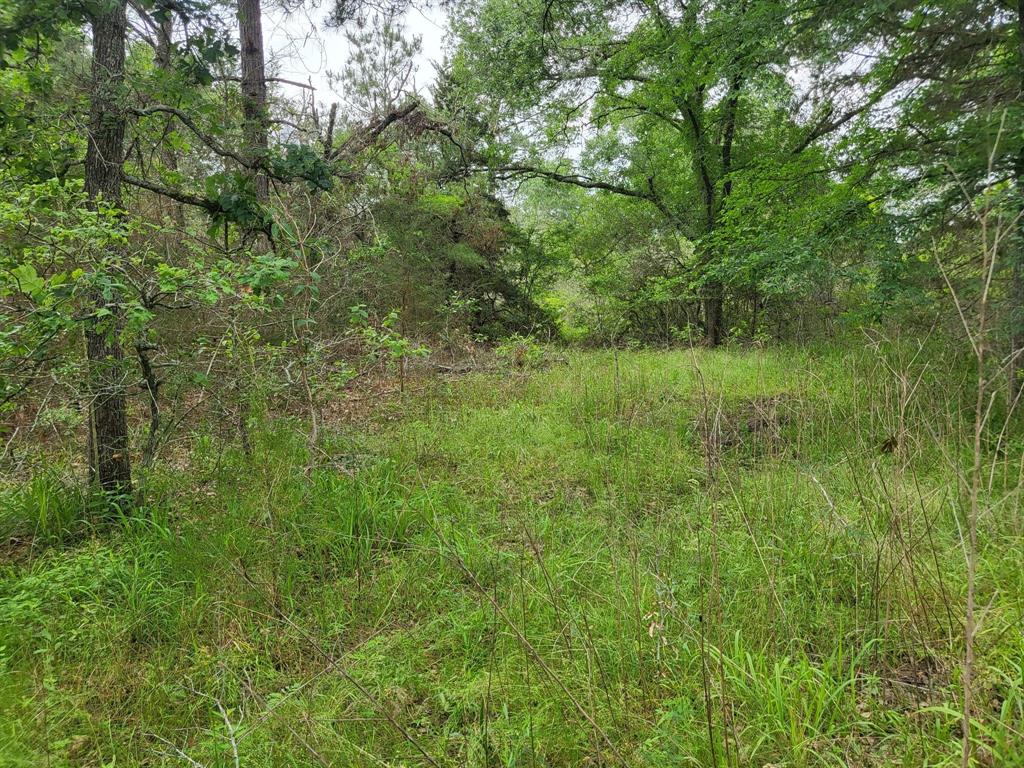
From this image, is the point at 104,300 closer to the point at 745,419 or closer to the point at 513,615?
the point at 513,615

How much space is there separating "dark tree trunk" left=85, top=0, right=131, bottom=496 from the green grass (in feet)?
0.88

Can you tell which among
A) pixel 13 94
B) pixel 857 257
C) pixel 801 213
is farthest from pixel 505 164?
pixel 13 94

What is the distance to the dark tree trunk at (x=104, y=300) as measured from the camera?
2.88 metres

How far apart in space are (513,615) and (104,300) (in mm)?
2949

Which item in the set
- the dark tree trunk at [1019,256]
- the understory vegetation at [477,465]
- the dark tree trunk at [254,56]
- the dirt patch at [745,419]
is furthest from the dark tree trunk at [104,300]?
the dark tree trunk at [1019,256]

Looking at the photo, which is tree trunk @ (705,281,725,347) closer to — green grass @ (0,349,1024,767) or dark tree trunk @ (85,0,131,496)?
green grass @ (0,349,1024,767)

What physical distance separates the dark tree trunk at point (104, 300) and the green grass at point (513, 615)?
27 centimetres

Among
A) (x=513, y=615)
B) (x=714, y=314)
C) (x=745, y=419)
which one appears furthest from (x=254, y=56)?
(x=714, y=314)

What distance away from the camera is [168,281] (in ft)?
8.49

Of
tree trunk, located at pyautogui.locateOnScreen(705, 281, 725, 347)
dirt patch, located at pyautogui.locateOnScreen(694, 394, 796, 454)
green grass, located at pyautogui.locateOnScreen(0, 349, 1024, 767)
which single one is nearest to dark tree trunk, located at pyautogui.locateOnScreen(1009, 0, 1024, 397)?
green grass, located at pyautogui.locateOnScreen(0, 349, 1024, 767)

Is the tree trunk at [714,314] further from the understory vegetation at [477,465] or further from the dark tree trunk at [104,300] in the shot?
the dark tree trunk at [104,300]

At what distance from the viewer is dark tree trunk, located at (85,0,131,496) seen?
2879mm

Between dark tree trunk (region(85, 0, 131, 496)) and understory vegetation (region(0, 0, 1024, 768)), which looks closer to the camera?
understory vegetation (region(0, 0, 1024, 768))

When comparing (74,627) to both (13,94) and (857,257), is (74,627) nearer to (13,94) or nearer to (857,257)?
(13,94)
